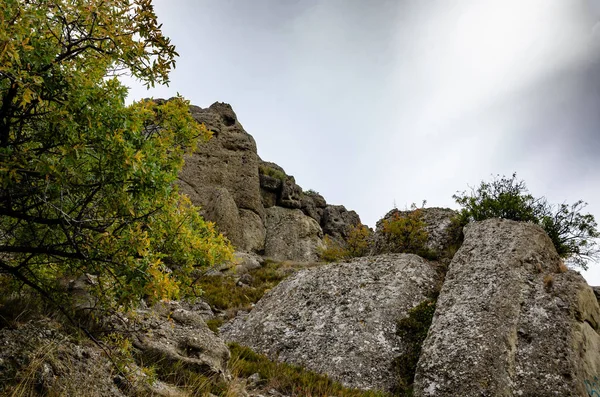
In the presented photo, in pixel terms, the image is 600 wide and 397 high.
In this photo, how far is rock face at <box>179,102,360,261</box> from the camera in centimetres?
3294

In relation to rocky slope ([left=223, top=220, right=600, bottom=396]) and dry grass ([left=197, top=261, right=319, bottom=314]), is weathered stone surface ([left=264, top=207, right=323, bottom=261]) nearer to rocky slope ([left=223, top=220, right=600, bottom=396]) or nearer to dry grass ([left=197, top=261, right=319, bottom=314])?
dry grass ([left=197, top=261, right=319, bottom=314])

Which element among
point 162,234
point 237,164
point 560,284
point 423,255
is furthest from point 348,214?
point 162,234

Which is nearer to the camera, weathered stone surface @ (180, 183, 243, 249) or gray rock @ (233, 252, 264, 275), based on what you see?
gray rock @ (233, 252, 264, 275)

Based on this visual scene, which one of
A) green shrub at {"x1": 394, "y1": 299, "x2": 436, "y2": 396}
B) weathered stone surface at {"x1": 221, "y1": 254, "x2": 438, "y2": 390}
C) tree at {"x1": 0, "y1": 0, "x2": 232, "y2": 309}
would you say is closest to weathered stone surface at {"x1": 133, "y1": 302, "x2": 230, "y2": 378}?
tree at {"x1": 0, "y1": 0, "x2": 232, "y2": 309}

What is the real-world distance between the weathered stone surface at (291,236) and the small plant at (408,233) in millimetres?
16249

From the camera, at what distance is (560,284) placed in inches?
436

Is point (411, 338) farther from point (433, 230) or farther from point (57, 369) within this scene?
point (57, 369)

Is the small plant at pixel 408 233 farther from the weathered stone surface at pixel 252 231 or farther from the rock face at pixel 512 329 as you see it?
the weathered stone surface at pixel 252 231

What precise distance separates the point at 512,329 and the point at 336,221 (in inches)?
1462

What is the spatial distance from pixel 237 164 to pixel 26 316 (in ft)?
104

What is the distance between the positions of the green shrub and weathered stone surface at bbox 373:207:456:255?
494 cm

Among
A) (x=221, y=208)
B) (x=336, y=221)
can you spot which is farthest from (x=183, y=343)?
(x=336, y=221)

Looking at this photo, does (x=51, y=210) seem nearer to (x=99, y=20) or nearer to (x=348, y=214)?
(x=99, y=20)

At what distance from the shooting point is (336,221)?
1854 inches
